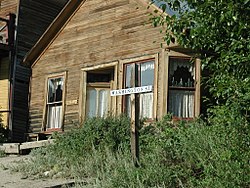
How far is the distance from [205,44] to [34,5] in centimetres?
1591

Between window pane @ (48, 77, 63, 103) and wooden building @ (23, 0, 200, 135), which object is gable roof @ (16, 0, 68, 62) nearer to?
wooden building @ (23, 0, 200, 135)

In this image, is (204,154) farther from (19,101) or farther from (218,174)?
(19,101)

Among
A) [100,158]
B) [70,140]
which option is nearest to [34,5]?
[70,140]

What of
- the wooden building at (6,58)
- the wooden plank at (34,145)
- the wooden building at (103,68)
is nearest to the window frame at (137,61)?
the wooden building at (103,68)

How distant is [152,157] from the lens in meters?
8.17

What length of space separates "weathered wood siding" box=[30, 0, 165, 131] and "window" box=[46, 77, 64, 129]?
1.10 ft

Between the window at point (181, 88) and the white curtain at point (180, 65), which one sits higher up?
the white curtain at point (180, 65)

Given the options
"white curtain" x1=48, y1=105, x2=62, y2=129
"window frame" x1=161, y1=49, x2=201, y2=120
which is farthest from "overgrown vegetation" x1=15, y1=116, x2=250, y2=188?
"white curtain" x1=48, y1=105, x2=62, y2=129

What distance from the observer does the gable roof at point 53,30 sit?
17359 millimetres

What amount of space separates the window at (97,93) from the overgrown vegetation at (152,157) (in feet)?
12.9

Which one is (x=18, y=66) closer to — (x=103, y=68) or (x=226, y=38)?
(x=103, y=68)

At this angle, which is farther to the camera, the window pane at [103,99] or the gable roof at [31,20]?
the gable roof at [31,20]

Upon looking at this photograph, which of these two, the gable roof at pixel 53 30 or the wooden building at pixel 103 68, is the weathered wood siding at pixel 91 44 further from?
the gable roof at pixel 53 30

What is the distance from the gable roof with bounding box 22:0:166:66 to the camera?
17359 millimetres
